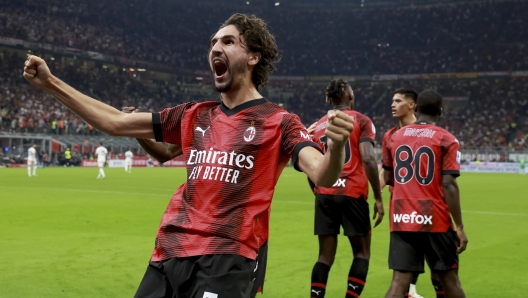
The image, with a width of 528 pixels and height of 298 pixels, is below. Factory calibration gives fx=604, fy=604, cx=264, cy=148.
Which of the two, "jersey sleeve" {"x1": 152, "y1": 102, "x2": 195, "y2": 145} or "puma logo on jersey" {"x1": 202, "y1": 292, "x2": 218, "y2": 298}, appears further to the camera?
"jersey sleeve" {"x1": 152, "y1": 102, "x2": 195, "y2": 145}

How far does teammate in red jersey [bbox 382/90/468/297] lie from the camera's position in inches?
202

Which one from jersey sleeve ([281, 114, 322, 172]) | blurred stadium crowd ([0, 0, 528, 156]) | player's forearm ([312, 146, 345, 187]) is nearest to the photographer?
player's forearm ([312, 146, 345, 187])

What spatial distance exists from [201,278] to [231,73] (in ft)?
3.61

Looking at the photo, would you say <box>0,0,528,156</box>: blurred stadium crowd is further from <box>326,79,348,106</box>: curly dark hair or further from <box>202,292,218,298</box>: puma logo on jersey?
<box>202,292,218,298</box>: puma logo on jersey

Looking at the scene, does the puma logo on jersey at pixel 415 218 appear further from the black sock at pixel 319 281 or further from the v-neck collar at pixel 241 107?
the v-neck collar at pixel 241 107

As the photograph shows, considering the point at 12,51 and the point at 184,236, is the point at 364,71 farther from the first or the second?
the point at 184,236

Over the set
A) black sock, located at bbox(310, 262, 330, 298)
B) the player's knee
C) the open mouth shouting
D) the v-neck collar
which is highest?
the open mouth shouting

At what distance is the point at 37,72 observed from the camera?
304 centimetres

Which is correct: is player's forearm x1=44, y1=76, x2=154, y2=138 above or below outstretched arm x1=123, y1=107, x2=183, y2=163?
above

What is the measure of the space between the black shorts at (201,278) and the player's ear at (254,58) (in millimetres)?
1093

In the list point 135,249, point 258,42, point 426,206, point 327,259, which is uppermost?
point 258,42

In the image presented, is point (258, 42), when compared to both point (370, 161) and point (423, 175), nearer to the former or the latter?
point (423, 175)

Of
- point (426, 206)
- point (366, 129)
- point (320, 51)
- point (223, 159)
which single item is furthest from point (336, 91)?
point (320, 51)

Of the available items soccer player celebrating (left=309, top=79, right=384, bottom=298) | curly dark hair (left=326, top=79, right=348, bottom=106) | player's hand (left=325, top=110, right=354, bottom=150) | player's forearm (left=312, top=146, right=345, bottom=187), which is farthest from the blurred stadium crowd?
player's hand (left=325, top=110, right=354, bottom=150)
